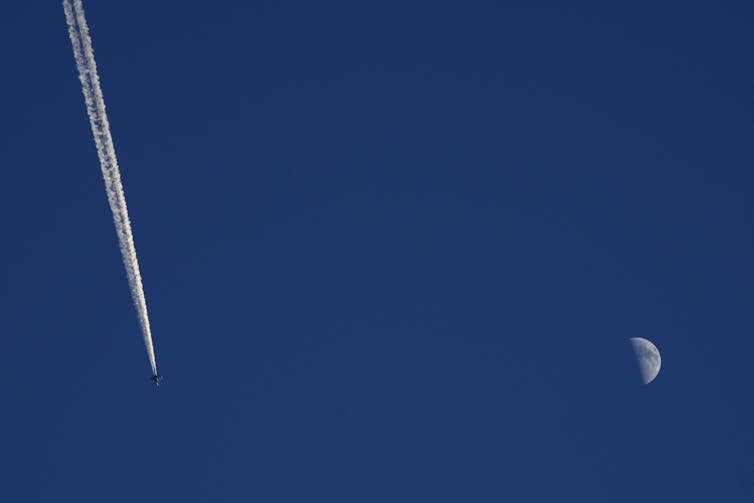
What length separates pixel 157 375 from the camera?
118 m

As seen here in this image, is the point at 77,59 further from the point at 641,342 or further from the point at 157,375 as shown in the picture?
the point at 641,342

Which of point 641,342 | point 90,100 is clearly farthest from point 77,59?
point 641,342

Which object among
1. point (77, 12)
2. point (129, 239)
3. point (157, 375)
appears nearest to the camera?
point (77, 12)

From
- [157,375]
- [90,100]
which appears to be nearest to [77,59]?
[90,100]

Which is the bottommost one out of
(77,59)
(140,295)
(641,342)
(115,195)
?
(641,342)

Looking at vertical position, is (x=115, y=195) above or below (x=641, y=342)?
above

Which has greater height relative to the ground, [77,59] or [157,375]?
[77,59]

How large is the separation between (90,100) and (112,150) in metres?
3.18

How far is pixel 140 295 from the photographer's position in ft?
339

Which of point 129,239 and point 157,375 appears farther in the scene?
point 157,375

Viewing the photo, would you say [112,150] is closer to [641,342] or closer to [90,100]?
[90,100]

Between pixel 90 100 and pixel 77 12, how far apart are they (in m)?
4.91

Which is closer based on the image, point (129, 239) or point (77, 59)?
point (77, 59)

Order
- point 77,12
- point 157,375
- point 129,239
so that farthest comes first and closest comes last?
point 157,375, point 129,239, point 77,12
